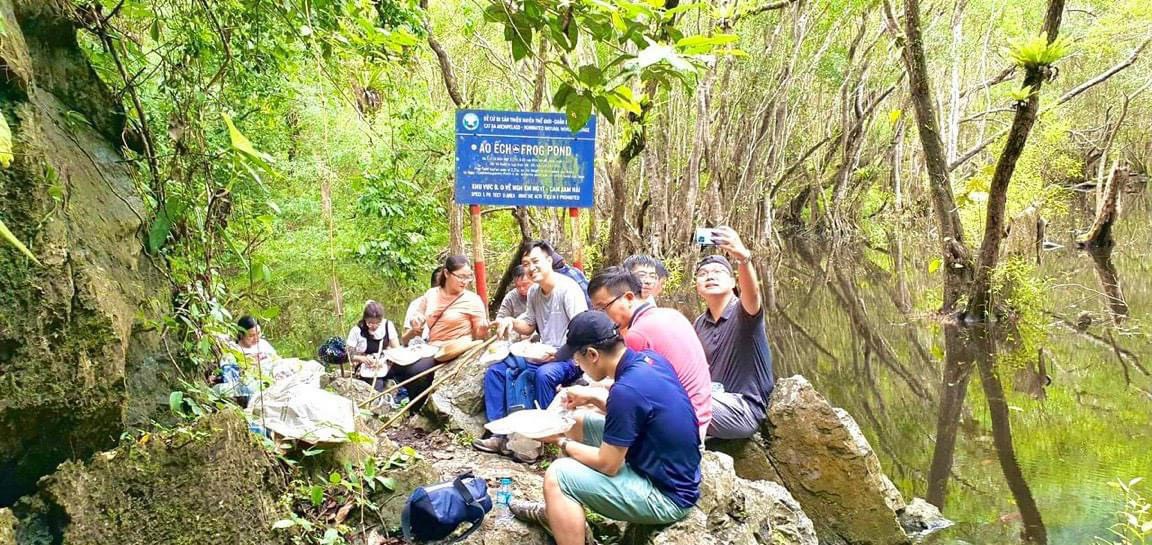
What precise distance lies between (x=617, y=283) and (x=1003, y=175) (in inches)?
327

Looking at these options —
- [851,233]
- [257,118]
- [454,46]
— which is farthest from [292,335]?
[851,233]

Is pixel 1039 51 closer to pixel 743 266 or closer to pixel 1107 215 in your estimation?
pixel 743 266

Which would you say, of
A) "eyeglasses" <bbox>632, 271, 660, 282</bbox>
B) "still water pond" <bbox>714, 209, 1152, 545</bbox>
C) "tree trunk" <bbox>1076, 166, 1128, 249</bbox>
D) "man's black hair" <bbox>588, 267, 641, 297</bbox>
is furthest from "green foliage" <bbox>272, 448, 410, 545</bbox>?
"tree trunk" <bbox>1076, 166, 1128, 249</bbox>

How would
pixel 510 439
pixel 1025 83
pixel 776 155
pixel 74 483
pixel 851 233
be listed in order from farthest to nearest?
1. pixel 851 233
2. pixel 776 155
3. pixel 1025 83
4. pixel 510 439
5. pixel 74 483

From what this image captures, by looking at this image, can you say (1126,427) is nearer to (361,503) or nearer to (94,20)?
(361,503)

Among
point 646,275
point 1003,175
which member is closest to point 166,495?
point 646,275

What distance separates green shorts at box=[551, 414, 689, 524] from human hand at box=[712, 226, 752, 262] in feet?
4.56

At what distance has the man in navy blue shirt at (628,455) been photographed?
3285 mm

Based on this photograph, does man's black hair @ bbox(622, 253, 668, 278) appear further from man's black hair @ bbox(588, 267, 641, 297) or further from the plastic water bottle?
the plastic water bottle

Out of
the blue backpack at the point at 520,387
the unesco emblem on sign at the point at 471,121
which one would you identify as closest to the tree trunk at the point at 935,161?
the unesco emblem on sign at the point at 471,121

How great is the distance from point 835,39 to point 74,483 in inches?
760

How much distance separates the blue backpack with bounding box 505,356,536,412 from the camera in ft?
17.5

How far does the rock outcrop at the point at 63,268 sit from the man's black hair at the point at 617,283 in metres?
2.43

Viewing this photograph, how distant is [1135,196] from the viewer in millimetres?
33906
